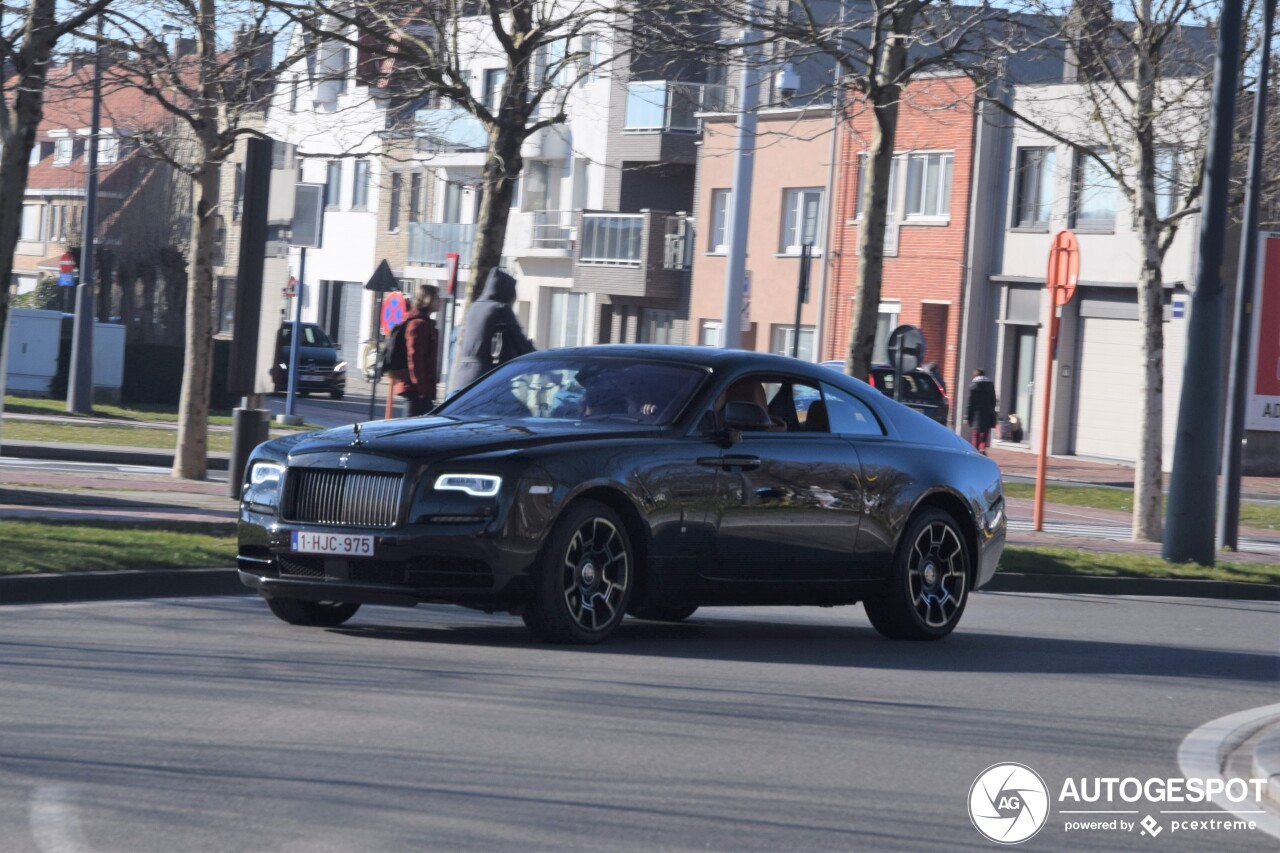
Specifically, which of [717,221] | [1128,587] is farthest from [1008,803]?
[717,221]

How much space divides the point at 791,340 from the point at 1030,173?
9.02m

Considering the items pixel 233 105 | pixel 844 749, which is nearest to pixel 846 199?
pixel 233 105

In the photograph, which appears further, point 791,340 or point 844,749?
point 791,340

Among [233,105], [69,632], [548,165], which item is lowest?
[69,632]

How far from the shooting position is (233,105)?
830 inches

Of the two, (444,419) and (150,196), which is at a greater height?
(150,196)

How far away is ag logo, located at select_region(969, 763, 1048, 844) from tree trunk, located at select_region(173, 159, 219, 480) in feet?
50.5

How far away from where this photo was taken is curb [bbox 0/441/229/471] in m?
26.0

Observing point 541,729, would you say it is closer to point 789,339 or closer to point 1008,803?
point 1008,803

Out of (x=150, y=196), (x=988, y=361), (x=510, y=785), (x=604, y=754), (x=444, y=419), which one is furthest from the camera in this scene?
(x=150, y=196)

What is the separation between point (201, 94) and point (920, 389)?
18036mm

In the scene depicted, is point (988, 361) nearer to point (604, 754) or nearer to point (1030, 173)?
point (1030, 173)

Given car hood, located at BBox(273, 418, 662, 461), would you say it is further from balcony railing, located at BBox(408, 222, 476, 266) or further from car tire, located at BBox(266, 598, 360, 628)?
balcony railing, located at BBox(408, 222, 476, 266)

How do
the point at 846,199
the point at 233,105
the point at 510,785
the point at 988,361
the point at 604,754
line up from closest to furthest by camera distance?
the point at 510,785
the point at 604,754
the point at 233,105
the point at 988,361
the point at 846,199
